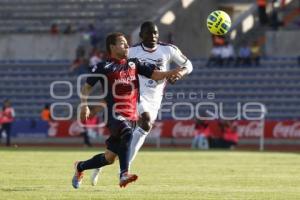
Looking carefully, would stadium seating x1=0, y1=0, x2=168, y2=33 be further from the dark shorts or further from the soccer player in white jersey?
the dark shorts

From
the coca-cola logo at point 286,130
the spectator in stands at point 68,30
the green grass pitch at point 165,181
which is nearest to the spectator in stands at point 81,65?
the spectator in stands at point 68,30

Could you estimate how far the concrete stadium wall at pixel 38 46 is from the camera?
43.7 meters

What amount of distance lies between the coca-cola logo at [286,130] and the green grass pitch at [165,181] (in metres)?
12.7

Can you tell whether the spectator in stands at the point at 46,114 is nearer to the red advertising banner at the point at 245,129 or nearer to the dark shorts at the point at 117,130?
the red advertising banner at the point at 245,129

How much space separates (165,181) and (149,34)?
2.47m

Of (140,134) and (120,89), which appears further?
(140,134)

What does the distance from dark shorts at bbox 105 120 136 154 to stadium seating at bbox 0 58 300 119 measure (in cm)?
2359

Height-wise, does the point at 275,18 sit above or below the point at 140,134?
below

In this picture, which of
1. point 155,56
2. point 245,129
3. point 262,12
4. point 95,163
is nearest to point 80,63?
point 262,12

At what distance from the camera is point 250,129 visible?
36.8 metres

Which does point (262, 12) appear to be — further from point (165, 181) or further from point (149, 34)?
point (149, 34)

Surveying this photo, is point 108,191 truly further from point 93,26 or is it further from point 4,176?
point 93,26

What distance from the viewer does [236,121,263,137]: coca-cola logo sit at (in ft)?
120

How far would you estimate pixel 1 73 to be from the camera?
43438 millimetres
